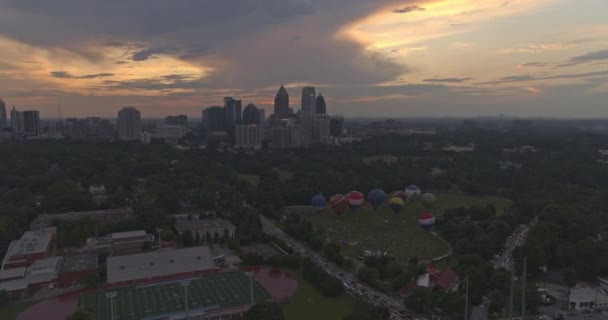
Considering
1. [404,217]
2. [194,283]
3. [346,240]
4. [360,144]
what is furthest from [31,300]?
[360,144]

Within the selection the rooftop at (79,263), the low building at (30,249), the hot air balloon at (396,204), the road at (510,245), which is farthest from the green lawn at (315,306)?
the hot air balloon at (396,204)

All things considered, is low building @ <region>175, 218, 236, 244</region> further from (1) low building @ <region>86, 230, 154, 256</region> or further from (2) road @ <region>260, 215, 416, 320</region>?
(2) road @ <region>260, 215, 416, 320</region>

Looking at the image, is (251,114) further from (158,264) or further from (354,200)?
(158,264)

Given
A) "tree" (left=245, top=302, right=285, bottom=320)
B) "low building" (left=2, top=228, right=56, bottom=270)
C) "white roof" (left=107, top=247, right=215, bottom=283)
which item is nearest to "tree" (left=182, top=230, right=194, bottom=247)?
"white roof" (left=107, top=247, right=215, bottom=283)

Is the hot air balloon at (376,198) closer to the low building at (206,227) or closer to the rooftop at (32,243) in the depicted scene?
the low building at (206,227)

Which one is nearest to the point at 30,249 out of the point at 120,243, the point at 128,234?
the point at 120,243

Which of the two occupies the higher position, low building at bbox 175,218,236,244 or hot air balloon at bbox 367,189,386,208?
hot air balloon at bbox 367,189,386,208

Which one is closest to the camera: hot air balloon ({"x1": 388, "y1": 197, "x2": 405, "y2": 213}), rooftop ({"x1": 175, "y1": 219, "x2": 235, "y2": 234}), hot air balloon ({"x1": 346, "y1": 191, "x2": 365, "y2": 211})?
rooftop ({"x1": 175, "y1": 219, "x2": 235, "y2": 234})
